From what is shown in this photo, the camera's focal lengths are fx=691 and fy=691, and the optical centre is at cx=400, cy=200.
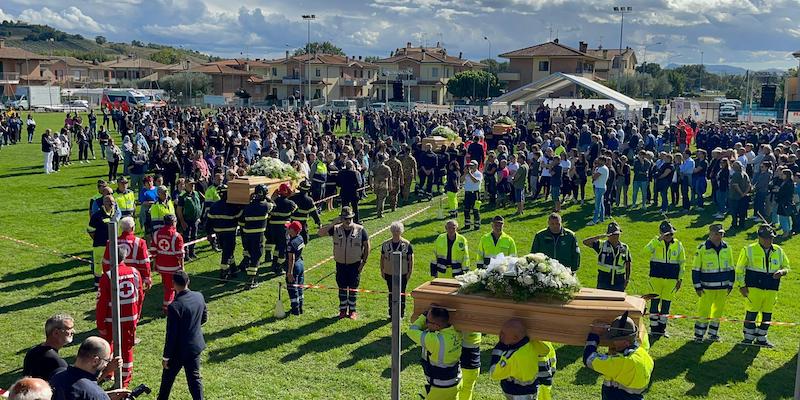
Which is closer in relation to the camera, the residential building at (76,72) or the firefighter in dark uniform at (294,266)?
the firefighter in dark uniform at (294,266)

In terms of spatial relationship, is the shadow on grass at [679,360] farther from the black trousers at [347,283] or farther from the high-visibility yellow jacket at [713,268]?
the black trousers at [347,283]

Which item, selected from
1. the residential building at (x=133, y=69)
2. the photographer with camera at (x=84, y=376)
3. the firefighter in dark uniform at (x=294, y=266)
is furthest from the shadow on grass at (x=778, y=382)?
the residential building at (x=133, y=69)

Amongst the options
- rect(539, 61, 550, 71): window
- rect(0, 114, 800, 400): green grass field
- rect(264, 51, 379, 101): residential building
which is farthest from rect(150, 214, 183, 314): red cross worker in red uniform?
rect(264, 51, 379, 101): residential building

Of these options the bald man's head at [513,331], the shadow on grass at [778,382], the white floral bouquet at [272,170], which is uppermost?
the white floral bouquet at [272,170]

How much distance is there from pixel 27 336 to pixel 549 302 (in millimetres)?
7853

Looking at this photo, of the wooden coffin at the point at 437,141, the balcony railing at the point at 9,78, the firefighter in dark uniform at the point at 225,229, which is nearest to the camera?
the firefighter in dark uniform at the point at 225,229

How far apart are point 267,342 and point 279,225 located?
325cm

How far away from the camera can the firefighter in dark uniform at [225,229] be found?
42.5 feet

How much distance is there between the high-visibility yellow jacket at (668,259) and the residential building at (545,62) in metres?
66.1

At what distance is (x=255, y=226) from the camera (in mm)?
12492

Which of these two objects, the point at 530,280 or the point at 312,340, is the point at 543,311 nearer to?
the point at 530,280

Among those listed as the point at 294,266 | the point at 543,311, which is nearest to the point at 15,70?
the point at 294,266

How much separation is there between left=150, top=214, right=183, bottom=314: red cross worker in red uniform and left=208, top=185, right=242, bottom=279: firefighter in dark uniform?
2036mm

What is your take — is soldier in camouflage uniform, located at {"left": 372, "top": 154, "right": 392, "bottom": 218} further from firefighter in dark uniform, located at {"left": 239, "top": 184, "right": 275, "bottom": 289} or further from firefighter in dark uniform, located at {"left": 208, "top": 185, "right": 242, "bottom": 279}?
firefighter in dark uniform, located at {"left": 239, "top": 184, "right": 275, "bottom": 289}
